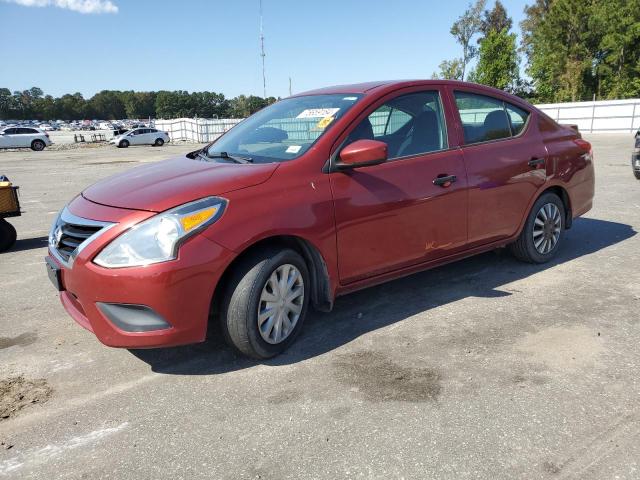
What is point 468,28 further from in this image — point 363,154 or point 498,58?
point 363,154

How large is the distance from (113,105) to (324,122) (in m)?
192

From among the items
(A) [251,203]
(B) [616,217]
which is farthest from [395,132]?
(B) [616,217]

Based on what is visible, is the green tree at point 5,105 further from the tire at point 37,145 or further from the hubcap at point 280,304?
the hubcap at point 280,304

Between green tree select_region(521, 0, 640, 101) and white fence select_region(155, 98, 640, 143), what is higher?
green tree select_region(521, 0, 640, 101)

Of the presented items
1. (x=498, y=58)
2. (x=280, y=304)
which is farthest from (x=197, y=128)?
(x=280, y=304)

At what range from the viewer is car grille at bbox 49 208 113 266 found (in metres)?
2.89

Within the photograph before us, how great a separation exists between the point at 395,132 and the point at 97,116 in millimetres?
190470

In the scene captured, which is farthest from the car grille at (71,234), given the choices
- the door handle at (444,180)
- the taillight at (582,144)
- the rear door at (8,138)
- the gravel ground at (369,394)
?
the rear door at (8,138)

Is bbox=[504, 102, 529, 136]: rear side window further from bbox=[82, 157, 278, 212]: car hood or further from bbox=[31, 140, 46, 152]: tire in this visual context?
bbox=[31, 140, 46, 152]: tire

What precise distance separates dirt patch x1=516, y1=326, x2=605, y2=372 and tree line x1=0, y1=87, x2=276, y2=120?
116 m

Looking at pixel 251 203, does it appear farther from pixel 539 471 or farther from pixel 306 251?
pixel 539 471

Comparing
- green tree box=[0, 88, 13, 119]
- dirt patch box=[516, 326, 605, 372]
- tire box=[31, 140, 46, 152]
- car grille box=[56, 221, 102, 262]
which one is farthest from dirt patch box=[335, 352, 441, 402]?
green tree box=[0, 88, 13, 119]

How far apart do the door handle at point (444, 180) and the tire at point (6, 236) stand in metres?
5.40

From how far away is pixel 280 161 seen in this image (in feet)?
10.9
